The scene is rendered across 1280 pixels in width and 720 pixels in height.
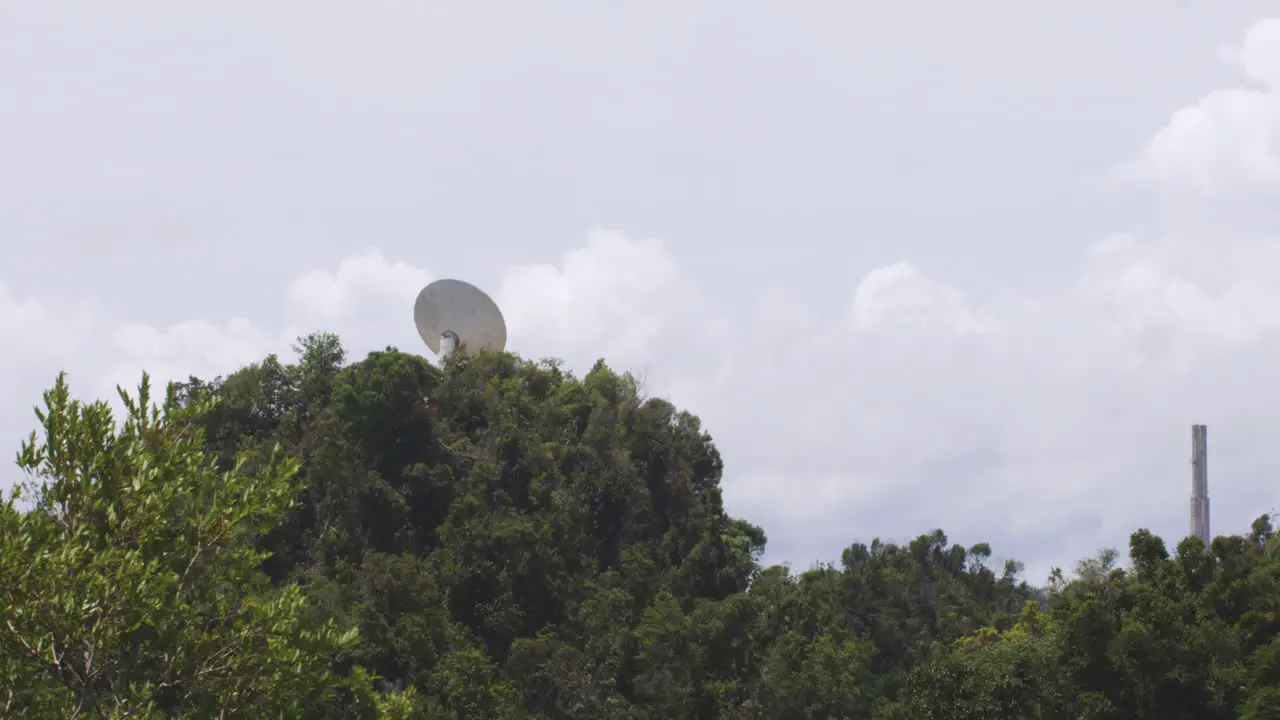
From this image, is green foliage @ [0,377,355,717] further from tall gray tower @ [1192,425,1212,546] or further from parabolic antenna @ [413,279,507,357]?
tall gray tower @ [1192,425,1212,546]

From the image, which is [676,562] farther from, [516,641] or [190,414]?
[190,414]

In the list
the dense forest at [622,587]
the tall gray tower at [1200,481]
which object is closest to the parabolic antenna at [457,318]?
the dense forest at [622,587]

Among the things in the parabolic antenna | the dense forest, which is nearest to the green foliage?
the dense forest

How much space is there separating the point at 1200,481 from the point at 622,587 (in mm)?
28880

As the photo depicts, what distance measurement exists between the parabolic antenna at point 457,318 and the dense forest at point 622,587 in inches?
48.0

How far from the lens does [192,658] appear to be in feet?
39.6

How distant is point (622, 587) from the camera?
147 ft

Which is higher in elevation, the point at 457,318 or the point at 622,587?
the point at 457,318

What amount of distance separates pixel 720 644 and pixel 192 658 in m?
32.8

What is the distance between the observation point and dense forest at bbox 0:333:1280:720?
92.8 feet

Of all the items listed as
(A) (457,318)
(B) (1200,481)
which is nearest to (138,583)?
(A) (457,318)

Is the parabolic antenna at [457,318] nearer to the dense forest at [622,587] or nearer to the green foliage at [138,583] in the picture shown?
the dense forest at [622,587]

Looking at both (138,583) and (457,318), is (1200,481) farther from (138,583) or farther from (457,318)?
(138,583)

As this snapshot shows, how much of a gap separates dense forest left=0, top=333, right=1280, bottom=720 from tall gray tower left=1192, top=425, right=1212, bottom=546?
5.73 metres
